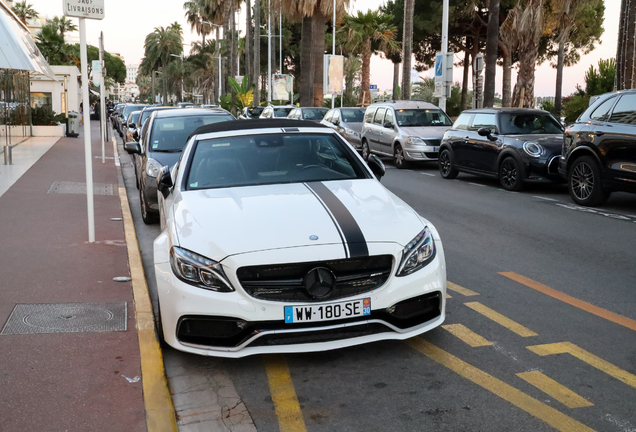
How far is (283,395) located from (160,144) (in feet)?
23.2

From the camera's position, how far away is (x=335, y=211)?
15.8 ft

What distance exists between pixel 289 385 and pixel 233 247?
91 centimetres

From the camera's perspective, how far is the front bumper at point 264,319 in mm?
4238

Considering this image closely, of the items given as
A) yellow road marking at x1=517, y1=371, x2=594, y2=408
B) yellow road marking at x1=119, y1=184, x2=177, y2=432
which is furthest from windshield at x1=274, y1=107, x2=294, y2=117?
yellow road marking at x1=517, y1=371, x2=594, y2=408

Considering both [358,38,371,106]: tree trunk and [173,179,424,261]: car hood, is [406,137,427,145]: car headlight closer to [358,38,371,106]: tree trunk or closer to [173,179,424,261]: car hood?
[173,179,424,261]: car hood

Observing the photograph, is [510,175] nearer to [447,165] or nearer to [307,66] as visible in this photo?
[447,165]

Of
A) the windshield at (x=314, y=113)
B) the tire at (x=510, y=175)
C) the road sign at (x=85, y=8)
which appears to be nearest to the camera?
the road sign at (x=85, y=8)

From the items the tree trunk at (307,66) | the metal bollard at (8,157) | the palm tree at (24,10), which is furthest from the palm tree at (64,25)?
the metal bollard at (8,157)

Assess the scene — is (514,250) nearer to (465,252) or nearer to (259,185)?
(465,252)

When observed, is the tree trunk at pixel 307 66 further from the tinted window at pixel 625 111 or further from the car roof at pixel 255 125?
the car roof at pixel 255 125

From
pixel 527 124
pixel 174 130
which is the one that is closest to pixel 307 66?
pixel 527 124

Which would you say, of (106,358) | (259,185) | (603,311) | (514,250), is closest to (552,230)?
(514,250)

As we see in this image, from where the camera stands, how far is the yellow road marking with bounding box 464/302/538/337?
17.3 feet

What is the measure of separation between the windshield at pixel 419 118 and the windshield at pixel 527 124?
5.17 m
